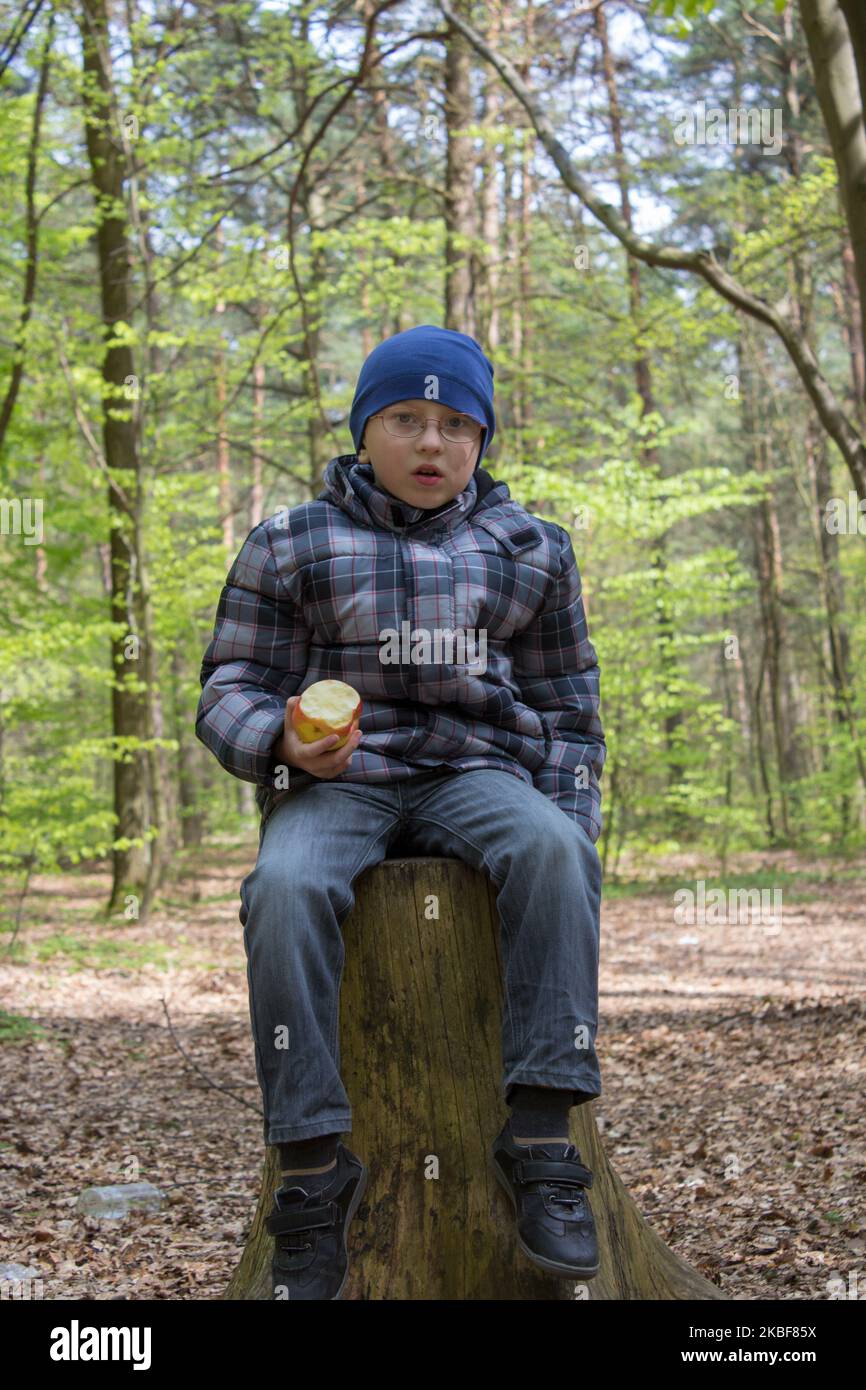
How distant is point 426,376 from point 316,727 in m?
0.88

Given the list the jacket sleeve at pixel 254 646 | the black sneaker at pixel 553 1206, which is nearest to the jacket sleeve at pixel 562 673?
the jacket sleeve at pixel 254 646

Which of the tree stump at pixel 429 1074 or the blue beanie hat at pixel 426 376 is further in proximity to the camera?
the blue beanie hat at pixel 426 376

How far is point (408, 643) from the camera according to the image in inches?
109

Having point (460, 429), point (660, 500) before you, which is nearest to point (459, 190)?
point (660, 500)

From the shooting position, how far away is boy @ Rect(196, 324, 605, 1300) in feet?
7.80

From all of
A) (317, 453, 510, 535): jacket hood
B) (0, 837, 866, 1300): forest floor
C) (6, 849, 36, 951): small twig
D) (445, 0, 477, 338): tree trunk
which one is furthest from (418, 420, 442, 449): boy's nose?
(445, 0, 477, 338): tree trunk

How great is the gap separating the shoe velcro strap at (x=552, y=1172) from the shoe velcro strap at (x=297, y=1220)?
0.39 m

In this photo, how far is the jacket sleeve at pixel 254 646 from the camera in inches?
107

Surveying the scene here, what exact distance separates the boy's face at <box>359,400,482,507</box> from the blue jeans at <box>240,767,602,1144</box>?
0.68m

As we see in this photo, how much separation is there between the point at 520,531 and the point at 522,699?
400 millimetres

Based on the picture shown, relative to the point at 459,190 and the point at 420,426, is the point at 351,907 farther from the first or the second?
the point at 459,190

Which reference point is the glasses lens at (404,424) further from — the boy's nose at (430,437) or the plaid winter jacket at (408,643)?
the plaid winter jacket at (408,643)

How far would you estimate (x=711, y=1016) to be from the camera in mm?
6863
